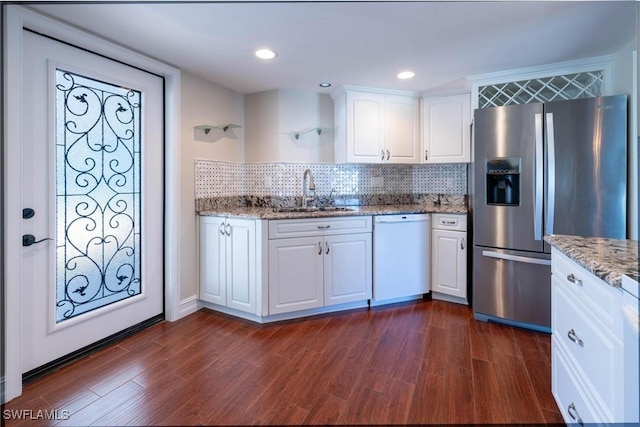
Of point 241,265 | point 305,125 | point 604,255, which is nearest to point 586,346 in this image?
point 604,255

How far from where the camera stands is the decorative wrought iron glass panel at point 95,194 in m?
1.97

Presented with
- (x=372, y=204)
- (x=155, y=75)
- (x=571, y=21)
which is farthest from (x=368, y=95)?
(x=155, y=75)

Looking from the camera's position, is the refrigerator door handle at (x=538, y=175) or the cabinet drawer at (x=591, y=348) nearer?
the cabinet drawer at (x=591, y=348)

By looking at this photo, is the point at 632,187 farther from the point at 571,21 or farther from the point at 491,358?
the point at 491,358

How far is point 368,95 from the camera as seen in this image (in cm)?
315

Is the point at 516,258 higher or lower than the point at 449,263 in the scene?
higher

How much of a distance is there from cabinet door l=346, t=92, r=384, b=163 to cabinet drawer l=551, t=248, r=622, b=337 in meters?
2.00

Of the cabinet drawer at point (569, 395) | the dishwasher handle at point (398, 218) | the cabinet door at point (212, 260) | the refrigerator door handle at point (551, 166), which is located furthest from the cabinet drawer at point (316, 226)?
the cabinet drawer at point (569, 395)

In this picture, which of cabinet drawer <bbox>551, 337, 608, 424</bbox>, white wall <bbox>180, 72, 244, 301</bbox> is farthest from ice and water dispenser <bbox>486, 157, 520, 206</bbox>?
white wall <bbox>180, 72, 244, 301</bbox>

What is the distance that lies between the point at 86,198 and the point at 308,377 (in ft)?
6.05

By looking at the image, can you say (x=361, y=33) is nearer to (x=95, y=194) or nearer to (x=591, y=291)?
(x=591, y=291)

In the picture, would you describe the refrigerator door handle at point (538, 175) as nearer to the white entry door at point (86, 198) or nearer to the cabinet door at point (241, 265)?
the cabinet door at point (241, 265)

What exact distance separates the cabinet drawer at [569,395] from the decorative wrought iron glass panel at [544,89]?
6.91ft

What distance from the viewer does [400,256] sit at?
2.97 metres
